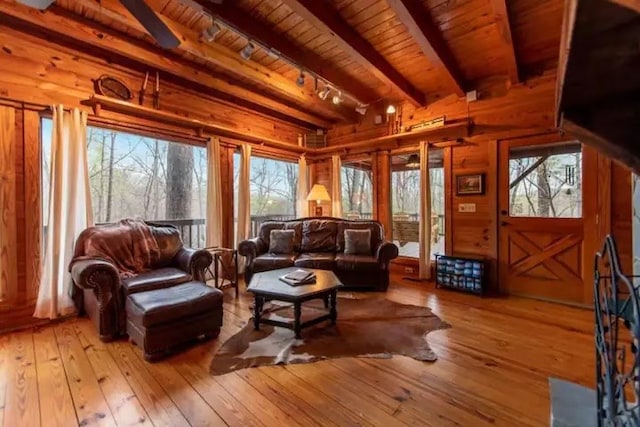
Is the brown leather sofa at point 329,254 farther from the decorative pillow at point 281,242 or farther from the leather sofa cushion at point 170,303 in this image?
the leather sofa cushion at point 170,303

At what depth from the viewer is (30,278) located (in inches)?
119

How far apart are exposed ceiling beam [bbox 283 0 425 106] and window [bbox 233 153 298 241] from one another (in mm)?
2520

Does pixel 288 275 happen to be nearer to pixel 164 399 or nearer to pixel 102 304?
pixel 164 399

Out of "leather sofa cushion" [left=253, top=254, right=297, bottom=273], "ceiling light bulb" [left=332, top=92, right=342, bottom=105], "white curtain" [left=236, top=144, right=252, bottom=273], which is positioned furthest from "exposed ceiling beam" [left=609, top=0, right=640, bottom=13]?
"white curtain" [left=236, top=144, right=252, bottom=273]

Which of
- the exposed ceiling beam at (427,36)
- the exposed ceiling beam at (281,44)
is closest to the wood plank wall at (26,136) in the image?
the exposed ceiling beam at (281,44)

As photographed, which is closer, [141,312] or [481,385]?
[481,385]

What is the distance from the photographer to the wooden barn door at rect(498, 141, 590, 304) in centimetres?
360

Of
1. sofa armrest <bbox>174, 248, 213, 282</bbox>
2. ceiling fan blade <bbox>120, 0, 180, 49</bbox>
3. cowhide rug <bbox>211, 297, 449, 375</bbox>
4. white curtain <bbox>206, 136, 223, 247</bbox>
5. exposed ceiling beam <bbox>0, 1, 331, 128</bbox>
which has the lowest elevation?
cowhide rug <bbox>211, 297, 449, 375</bbox>

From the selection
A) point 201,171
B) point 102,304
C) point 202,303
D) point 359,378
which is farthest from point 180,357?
point 201,171

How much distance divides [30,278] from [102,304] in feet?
3.72

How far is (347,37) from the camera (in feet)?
9.89

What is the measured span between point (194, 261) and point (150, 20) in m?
2.24

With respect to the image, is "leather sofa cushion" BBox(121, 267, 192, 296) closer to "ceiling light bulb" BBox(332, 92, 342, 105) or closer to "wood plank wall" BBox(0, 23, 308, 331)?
"wood plank wall" BBox(0, 23, 308, 331)

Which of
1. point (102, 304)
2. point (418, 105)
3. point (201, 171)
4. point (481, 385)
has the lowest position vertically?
point (481, 385)
